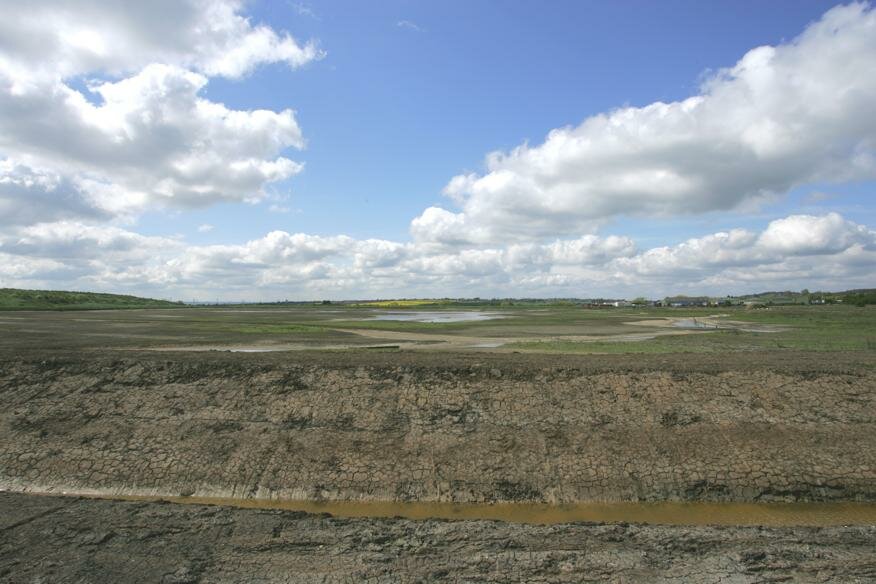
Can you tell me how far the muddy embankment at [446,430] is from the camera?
1424cm

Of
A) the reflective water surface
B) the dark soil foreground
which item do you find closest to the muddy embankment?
the dark soil foreground

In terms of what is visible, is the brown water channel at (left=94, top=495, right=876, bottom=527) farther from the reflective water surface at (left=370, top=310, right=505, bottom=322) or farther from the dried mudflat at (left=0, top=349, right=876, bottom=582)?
the reflective water surface at (left=370, top=310, right=505, bottom=322)

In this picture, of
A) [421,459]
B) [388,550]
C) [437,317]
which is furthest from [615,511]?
[437,317]

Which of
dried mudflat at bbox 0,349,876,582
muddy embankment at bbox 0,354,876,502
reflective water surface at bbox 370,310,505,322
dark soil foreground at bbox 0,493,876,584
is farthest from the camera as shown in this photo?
reflective water surface at bbox 370,310,505,322

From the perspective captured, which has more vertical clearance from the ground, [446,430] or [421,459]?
[446,430]

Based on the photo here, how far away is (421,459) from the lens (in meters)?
15.2

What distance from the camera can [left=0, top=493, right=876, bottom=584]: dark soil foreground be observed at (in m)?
8.74

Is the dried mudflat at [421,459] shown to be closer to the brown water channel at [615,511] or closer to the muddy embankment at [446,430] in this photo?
the muddy embankment at [446,430]

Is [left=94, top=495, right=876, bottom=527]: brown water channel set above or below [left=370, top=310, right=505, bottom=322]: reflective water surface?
below

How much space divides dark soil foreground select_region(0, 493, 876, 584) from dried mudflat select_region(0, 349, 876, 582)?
0.17 feet

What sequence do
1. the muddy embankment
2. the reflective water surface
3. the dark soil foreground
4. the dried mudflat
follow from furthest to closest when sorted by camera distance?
the reflective water surface → the muddy embankment → the dried mudflat → the dark soil foreground

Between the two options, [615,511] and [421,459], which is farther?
[421,459]

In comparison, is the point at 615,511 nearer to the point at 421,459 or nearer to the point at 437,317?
the point at 421,459

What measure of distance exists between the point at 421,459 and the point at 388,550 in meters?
5.54
